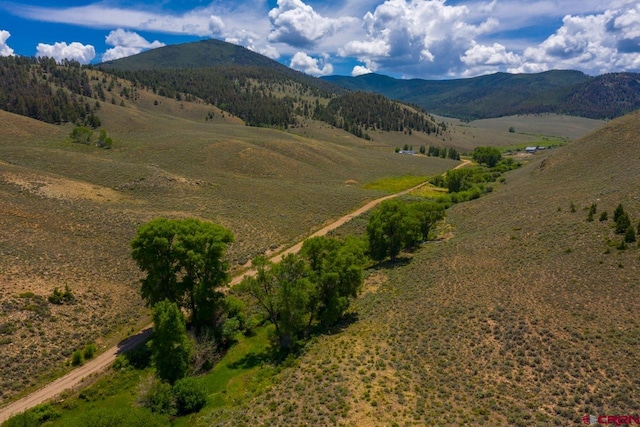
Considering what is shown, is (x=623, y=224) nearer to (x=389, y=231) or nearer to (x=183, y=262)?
(x=389, y=231)

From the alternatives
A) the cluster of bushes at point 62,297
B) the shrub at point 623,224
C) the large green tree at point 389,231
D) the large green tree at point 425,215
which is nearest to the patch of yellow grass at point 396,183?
the large green tree at point 425,215

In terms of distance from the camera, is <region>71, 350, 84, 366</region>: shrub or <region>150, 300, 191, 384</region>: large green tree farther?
<region>71, 350, 84, 366</region>: shrub

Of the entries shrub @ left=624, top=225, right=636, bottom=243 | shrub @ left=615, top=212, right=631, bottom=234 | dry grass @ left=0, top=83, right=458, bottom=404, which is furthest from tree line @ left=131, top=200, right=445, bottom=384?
shrub @ left=615, top=212, right=631, bottom=234

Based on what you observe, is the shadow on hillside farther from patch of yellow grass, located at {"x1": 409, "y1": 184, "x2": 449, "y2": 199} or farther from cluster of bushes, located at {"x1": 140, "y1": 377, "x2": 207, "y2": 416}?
patch of yellow grass, located at {"x1": 409, "y1": 184, "x2": 449, "y2": 199}

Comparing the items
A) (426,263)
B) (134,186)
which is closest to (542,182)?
(426,263)

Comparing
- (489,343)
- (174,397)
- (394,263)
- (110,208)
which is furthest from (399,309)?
(110,208)

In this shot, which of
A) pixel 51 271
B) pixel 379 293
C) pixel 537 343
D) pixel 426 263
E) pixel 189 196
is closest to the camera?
pixel 537 343

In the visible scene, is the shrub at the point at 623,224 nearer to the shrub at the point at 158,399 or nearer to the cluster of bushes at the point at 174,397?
the cluster of bushes at the point at 174,397

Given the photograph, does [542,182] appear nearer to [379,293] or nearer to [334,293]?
[379,293]
